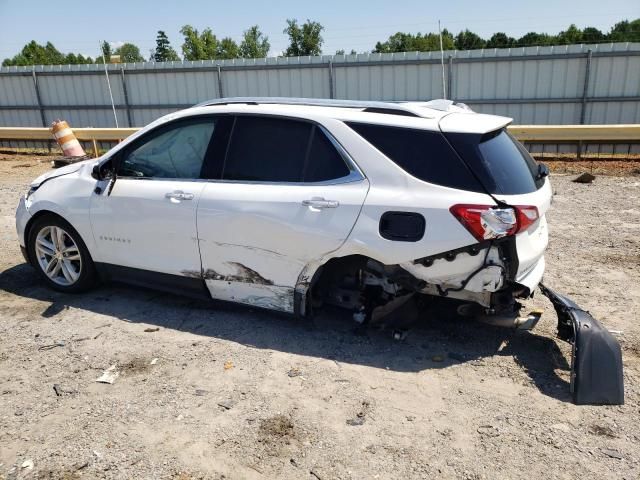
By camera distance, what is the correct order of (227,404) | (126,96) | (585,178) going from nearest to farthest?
(227,404) → (585,178) → (126,96)

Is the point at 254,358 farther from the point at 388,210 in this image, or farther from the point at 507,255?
the point at 507,255

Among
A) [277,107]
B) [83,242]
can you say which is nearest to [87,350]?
[83,242]

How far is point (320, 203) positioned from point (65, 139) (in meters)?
11.5

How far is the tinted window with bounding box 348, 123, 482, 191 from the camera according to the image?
11.6 feet

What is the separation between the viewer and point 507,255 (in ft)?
11.6

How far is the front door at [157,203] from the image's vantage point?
4.28 m

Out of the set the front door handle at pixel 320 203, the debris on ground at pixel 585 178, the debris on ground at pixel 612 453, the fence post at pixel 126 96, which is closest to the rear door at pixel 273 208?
the front door handle at pixel 320 203

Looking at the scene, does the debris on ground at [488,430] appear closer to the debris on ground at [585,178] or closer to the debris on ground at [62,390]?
the debris on ground at [62,390]

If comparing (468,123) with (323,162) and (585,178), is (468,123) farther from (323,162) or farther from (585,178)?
(585,178)

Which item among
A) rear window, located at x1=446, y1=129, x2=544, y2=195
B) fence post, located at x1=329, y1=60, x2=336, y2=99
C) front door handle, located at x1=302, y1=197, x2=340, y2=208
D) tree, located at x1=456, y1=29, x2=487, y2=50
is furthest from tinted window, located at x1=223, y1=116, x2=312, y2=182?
tree, located at x1=456, y1=29, x2=487, y2=50

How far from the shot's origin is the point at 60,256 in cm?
502

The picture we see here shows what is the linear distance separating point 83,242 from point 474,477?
3.88 metres

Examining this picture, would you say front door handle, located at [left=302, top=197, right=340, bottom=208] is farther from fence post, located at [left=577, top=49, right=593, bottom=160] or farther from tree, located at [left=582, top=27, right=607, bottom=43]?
tree, located at [left=582, top=27, right=607, bottom=43]

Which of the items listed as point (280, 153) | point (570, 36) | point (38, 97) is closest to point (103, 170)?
point (280, 153)
